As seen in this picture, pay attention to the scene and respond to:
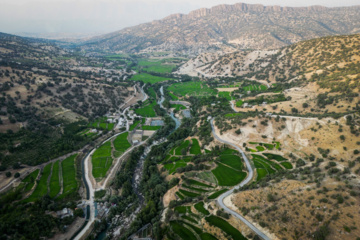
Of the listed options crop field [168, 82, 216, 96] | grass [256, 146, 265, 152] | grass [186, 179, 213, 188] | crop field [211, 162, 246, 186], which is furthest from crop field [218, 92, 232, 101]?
grass [186, 179, 213, 188]

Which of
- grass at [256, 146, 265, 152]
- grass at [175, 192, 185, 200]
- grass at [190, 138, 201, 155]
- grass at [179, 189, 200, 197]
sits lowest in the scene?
grass at [175, 192, 185, 200]

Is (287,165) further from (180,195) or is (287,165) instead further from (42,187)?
(42,187)

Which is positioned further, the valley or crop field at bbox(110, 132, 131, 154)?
crop field at bbox(110, 132, 131, 154)

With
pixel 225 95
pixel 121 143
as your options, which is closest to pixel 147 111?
pixel 121 143

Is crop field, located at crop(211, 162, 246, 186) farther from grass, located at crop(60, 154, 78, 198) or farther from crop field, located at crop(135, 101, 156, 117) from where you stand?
crop field, located at crop(135, 101, 156, 117)

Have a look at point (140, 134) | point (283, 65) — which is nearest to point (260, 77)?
point (283, 65)

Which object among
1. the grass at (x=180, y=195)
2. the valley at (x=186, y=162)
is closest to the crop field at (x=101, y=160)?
the valley at (x=186, y=162)
